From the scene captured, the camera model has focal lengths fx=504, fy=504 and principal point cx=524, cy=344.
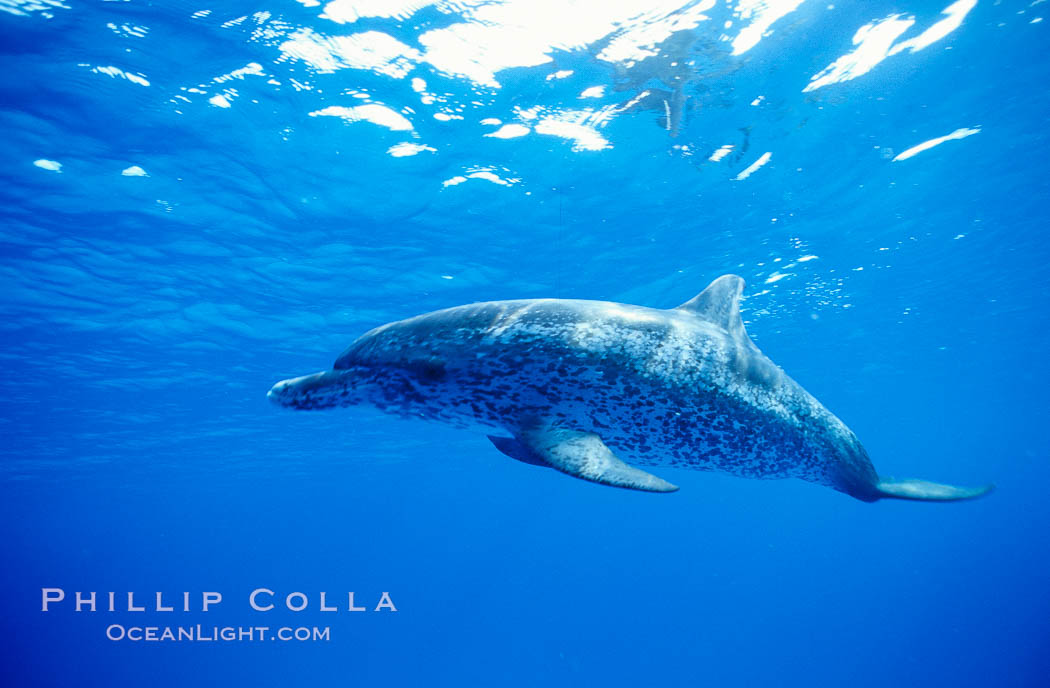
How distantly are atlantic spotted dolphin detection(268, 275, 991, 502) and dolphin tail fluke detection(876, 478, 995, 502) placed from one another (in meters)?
1.12

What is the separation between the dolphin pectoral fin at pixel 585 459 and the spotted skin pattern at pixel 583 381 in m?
0.18

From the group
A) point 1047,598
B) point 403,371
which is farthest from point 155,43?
point 1047,598

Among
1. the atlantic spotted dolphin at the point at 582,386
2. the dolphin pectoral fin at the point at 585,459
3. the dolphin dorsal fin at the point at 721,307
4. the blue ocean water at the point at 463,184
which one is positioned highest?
the blue ocean water at the point at 463,184

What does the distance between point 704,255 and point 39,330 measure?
854 inches

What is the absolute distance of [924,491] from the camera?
5027 mm

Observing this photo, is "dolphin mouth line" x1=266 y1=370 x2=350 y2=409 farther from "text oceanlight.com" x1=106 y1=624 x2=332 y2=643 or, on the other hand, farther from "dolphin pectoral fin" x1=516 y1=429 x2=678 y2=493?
"text oceanlight.com" x1=106 y1=624 x2=332 y2=643

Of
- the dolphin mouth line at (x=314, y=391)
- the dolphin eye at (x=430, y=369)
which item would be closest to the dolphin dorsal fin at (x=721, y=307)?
the dolphin eye at (x=430, y=369)

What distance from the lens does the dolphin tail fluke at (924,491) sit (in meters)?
4.84

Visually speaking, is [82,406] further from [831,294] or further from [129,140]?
[831,294]

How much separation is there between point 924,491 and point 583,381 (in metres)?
4.09

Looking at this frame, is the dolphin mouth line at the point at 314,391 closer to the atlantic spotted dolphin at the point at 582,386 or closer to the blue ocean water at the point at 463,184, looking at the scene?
the atlantic spotted dolphin at the point at 582,386

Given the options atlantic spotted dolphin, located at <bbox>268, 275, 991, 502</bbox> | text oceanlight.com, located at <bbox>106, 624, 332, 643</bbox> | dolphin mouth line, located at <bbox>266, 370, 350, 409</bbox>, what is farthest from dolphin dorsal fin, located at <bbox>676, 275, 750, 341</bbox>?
text oceanlight.com, located at <bbox>106, 624, 332, 643</bbox>

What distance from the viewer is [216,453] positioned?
34.8m

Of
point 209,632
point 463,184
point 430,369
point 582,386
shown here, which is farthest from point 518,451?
point 209,632
